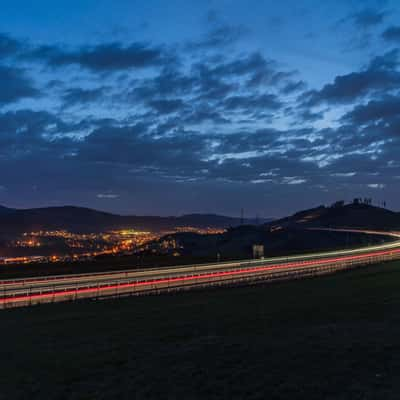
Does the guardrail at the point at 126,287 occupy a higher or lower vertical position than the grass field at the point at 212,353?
lower

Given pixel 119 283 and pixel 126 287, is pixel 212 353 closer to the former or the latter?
pixel 126 287

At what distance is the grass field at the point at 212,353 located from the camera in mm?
9594

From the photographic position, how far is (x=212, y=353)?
1259cm

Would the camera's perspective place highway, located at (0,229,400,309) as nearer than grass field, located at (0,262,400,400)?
No

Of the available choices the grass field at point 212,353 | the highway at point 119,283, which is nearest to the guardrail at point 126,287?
the highway at point 119,283

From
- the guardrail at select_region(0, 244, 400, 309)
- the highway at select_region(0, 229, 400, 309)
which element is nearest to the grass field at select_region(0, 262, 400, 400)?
the guardrail at select_region(0, 244, 400, 309)

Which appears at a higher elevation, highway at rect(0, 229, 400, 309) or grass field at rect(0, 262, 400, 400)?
grass field at rect(0, 262, 400, 400)

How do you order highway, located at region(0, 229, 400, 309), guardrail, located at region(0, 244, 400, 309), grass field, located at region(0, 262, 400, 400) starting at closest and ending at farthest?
grass field, located at region(0, 262, 400, 400), guardrail, located at region(0, 244, 400, 309), highway, located at region(0, 229, 400, 309)

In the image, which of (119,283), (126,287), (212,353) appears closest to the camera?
(212,353)

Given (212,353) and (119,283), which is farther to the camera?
(119,283)

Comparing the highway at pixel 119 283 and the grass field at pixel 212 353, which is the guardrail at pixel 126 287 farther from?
the grass field at pixel 212 353

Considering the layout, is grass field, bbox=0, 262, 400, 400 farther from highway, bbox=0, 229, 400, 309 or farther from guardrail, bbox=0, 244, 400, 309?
highway, bbox=0, 229, 400, 309

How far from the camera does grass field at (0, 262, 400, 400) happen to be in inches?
378

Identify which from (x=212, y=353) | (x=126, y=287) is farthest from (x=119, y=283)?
(x=212, y=353)
